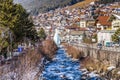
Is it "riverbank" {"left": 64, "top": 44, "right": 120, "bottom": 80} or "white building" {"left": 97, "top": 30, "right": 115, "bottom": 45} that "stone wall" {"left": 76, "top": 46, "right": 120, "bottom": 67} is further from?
"white building" {"left": 97, "top": 30, "right": 115, "bottom": 45}

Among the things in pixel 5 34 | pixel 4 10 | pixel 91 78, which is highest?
pixel 4 10

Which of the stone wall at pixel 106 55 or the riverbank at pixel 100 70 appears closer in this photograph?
the riverbank at pixel 100 70

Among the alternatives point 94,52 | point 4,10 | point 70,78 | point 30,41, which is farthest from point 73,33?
point 70,78

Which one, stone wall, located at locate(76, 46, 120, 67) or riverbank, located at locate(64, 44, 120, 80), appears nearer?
riverbank, located at locate(64, 44, 120, 80)

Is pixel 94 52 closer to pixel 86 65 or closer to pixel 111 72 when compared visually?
pixel 86 65

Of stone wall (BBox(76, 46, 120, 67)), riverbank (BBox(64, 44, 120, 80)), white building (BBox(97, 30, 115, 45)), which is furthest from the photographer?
white building (BBox(97, 30, 115, 45))

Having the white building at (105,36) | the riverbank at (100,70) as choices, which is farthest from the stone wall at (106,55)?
the white building at (105,36)

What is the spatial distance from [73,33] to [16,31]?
363 feet

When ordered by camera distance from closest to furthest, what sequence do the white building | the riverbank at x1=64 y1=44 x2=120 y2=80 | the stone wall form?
the riverbank at x1=64 y1=44 x2=120 y2=80, the stone wall, the white building

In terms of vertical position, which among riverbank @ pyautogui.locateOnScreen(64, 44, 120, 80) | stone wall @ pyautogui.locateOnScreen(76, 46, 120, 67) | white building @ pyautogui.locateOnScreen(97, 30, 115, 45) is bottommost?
riverbank @ pyautogui.locateOnScreen(64, 44, 120, 80)

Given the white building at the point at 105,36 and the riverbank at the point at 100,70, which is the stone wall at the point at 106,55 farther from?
the white building at the point at 105,36

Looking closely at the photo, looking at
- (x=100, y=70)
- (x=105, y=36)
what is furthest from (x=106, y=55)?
(x=105, y=36)

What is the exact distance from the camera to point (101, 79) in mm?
40750

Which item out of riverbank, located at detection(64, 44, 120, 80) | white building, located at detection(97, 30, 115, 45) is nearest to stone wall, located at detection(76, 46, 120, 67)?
riverbank, located at detection(64, 44, 120, 80)
